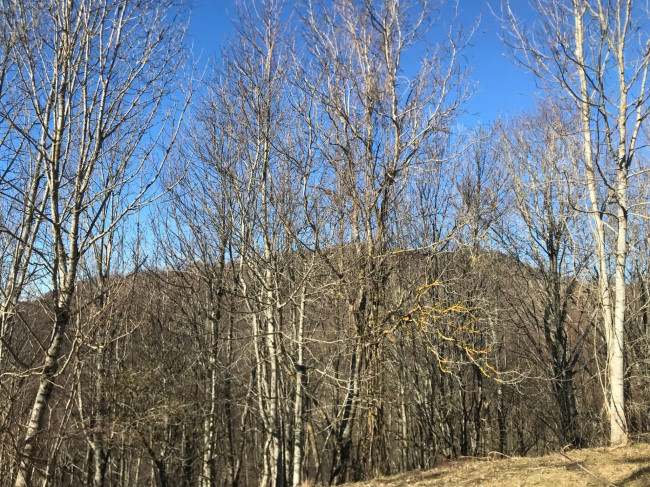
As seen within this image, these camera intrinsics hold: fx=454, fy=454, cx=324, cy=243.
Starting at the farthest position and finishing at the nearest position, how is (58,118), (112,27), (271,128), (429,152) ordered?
1. (429,152)
2. (271,128)
3. (112,27)
4. (58,118)

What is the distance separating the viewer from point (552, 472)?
580 centimetres

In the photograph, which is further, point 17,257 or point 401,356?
point 401,356

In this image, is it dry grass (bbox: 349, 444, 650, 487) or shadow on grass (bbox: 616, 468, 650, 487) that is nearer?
shadow on grass (bbox: 616, 468, 650, 487)

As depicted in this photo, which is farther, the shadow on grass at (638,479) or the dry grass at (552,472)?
the dry grass at (552,472)

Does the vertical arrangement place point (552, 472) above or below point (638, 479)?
below

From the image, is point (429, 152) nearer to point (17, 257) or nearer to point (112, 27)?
point (112, 27)

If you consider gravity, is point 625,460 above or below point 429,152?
below

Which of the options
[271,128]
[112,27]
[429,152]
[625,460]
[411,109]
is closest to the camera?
[112,27]

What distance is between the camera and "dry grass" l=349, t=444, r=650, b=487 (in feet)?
17.1

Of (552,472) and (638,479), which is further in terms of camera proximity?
(552,472)

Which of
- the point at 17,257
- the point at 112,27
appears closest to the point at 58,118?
the point at 112,27

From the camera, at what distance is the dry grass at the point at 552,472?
17.1ft

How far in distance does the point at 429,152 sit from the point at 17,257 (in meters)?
7.99

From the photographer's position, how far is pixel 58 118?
4.37 metres
